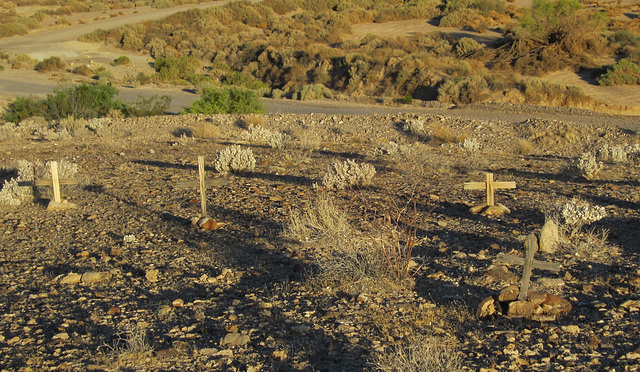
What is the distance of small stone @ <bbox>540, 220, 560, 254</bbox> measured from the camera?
211 inches

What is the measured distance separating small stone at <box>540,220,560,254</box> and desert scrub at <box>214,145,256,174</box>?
18.0 feet

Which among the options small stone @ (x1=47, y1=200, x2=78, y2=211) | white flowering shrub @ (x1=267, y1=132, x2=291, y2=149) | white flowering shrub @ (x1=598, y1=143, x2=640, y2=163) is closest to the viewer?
small stone @ (x1=47, y1=200, x2=78, y2=211)

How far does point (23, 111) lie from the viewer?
60.3 ft

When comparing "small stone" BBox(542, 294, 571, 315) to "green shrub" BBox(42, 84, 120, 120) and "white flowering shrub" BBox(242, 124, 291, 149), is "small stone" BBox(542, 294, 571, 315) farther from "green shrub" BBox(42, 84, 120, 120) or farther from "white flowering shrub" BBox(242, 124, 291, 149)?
"green shrub" BBox(42, 84, 120, 120)

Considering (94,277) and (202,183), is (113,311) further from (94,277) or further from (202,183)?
(202,183)

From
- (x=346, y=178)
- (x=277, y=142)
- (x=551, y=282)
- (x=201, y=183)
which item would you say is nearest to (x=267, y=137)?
(x=277, y=142)

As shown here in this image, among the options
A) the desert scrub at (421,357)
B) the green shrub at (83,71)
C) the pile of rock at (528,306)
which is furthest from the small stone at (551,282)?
the green shrub at (83,71)

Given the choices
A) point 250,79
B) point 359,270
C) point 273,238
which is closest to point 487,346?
point 359,270

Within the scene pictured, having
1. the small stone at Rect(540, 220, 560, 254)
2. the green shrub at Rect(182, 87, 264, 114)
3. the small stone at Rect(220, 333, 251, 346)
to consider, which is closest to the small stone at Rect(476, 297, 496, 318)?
the small stone at Rect(540, 220, 560, 254)

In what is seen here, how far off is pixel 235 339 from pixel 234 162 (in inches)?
236

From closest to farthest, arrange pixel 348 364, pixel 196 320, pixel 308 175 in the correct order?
1. pixel 348 364
2. pixel 196 320
3. pixel 308 175

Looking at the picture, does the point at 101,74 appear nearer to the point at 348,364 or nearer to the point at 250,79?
the point at 250,79

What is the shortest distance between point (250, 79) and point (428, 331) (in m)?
30.7

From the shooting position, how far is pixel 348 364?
11.4ft
